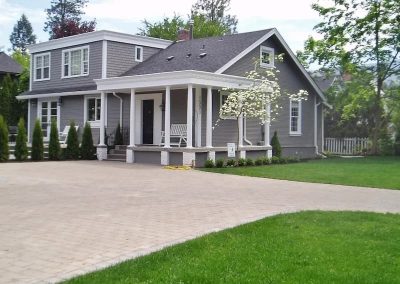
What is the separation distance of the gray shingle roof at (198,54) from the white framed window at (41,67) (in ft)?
19.6

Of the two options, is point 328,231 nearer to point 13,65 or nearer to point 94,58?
point 94,58

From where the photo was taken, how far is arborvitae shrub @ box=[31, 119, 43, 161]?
2177 cm

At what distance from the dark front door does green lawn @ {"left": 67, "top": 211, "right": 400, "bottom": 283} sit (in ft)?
54.3

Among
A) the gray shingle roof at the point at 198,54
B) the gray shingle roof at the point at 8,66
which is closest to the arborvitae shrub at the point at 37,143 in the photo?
the gray shingle roof at the point at 198,54

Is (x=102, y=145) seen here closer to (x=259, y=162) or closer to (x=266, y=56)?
(x=259, y=162)

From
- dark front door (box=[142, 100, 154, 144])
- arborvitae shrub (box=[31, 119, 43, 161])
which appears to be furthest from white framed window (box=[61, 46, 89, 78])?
arborvitae shrub (box=[31, 119, 43, 161])

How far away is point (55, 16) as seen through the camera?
65.8 m

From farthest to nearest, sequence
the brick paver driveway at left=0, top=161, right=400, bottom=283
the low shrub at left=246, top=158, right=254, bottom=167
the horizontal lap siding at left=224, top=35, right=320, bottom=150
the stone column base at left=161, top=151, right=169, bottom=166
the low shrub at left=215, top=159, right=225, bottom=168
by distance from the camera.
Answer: the horizontal lap siding at left=224, top=35, right=320, bottom=150 < the low shrub at left=246, top=158, right=254, bottom=167 < the stone column base at left=161, top=151, right=169, bottom=166 < the low shrub at left=215, top=159, right=225, bottom=168 < the brick paver driveway at left=0, top=161, right=400, bottom=283

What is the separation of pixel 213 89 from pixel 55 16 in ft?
163

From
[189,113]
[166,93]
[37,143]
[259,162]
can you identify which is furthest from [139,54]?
[259,162]

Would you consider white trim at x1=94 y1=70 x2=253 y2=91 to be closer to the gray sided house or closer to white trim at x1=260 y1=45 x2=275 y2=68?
the gray sided house

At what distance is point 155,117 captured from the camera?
23.6 metres

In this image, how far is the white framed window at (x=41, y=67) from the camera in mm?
28828

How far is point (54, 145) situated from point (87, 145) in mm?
1549
